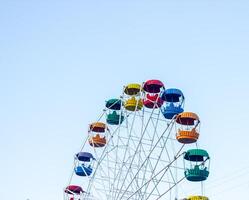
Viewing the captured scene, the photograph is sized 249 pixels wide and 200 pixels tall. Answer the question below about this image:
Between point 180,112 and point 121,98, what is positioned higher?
point 121,98

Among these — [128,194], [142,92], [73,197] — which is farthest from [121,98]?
[73,197]

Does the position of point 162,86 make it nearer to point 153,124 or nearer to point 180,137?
point 153,124

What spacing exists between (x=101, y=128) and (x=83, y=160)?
9.06ft

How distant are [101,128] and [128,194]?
647 cm

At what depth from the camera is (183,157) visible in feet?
79.5

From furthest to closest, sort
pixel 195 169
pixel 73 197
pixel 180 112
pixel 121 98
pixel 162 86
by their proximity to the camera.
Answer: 1. pixel 73 197
2. pixel 121 98
3. pixel 162 86
4. pixel 180 112
5. pixel 195 169

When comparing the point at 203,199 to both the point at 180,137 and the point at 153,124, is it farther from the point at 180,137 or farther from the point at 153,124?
the point at 153,124

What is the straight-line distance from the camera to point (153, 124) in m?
27.9

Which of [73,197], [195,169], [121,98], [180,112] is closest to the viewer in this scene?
[195,169]

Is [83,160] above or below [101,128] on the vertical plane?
below

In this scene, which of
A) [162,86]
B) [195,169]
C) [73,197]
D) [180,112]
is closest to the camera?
[195,169]

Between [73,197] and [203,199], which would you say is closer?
[203,199]

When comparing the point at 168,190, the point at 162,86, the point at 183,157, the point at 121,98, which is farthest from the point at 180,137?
the point at 121,98

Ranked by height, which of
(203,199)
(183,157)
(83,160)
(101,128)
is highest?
(101,128)
